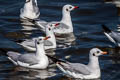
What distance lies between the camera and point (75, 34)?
18.5 m

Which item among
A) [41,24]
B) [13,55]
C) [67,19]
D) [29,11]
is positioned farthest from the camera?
[29,11]

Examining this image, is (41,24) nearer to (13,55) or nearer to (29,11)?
(29,11)

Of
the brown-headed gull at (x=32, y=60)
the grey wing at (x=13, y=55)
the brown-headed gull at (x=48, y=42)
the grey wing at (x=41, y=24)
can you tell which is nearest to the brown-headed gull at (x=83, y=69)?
the brown-headed gull at (x=32, y=60)

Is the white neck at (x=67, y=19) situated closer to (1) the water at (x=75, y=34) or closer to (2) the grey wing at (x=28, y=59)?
(1) the water at (x=75, y=34)

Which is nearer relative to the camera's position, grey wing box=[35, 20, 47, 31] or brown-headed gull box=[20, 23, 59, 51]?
brown-headed gull box=[20, 23, 59, 51]

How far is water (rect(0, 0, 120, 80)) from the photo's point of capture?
47.4 feet

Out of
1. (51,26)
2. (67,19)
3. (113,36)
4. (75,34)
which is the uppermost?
(51,26)

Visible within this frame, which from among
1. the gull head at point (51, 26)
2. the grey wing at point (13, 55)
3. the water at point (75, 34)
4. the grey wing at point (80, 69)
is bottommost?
the water at point (75, 34)

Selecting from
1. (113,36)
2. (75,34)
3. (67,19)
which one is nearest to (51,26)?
(75,34)

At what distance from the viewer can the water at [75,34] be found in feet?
47.4

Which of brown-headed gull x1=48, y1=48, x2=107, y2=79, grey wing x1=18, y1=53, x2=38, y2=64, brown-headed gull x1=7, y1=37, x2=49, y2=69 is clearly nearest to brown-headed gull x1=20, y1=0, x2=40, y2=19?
brown-headed gull x1=7, y1=37, x2=49, y2=69

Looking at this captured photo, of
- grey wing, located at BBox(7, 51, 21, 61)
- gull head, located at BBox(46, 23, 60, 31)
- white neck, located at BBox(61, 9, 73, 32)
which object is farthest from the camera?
white neck, located at BBox(61, 9, 73, 32)

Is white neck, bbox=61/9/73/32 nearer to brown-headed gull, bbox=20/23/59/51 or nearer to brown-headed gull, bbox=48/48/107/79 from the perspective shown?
brown-headed gull, bbox=20/23/59/51

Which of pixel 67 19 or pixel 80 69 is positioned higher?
pixel 67 19
